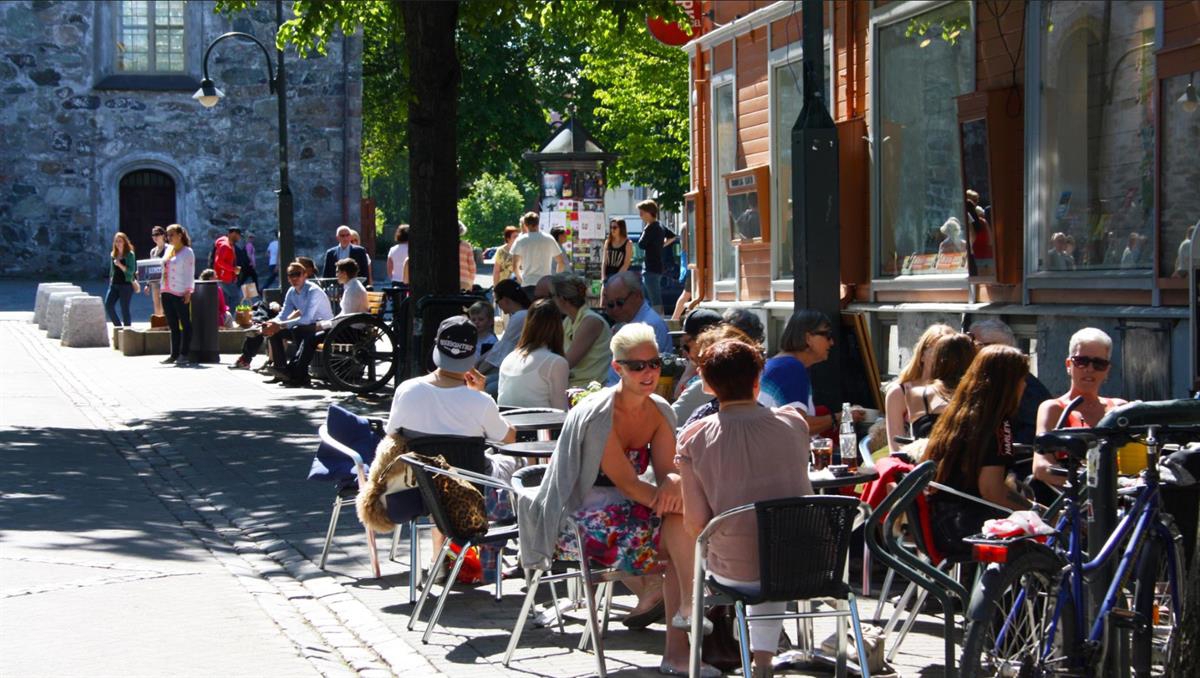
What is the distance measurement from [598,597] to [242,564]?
2.38 m

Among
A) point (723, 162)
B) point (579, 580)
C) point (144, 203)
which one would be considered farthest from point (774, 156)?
point (144, 203)

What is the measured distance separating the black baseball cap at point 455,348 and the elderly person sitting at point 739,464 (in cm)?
260

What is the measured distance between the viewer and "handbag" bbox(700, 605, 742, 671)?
22.4 ft

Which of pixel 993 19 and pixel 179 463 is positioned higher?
pixel 993 19

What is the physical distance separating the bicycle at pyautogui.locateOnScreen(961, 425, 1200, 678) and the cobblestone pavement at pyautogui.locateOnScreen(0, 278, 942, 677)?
1.59 m

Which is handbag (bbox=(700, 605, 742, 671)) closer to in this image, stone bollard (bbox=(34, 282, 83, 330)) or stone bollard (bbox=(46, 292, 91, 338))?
stone bollard (bbox=(46, 292, 91, 338))

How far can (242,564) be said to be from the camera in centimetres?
988

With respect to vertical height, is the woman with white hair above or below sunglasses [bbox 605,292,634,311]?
below

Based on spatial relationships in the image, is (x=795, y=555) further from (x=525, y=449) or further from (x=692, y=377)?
(x=692, y=377)

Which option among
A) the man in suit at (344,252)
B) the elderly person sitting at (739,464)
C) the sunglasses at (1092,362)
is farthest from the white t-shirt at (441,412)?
the man in suit at (344,252)

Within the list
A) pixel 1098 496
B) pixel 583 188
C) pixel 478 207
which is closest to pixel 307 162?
pixel 583 188

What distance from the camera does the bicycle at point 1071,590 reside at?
5.16 m

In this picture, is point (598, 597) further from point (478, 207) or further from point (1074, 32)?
point (478, 207)

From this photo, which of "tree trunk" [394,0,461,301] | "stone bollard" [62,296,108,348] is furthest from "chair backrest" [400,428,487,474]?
"stone bollard" [62,296,108,348]
